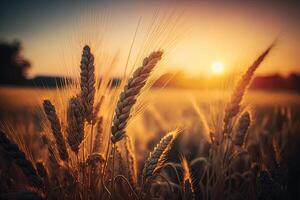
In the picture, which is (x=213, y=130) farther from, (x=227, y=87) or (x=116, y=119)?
(x=116, y=119)

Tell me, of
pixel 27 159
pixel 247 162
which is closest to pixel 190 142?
pixel 247 162

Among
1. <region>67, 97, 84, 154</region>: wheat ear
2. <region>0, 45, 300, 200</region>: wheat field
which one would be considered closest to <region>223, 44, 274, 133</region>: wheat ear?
<region>0, 45, 300, 200</region>: wheat field

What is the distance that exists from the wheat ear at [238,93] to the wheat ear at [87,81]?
0.86m

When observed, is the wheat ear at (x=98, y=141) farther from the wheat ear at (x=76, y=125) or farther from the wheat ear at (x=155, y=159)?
the wheat ear at (x=155, y=159)

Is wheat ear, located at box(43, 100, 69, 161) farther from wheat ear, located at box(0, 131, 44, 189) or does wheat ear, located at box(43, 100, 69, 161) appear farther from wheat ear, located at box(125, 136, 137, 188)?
wheat ear, located at box(125, 136, 137, 188)

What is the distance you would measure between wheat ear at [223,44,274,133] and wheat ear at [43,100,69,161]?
3.26ft

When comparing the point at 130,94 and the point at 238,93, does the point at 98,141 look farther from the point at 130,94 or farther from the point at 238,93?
the point at 238,93

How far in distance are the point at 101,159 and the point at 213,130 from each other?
811 millimetres

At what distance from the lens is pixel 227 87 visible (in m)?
1.88

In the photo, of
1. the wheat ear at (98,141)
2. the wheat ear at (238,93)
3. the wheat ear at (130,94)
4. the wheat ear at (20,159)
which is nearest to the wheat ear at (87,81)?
the wheat ear at (130,94)

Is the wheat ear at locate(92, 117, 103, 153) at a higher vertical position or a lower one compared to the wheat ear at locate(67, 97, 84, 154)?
lower

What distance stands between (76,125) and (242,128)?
39.9 inches

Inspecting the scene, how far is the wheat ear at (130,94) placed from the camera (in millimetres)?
1397

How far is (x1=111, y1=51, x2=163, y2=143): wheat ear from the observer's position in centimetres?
140
